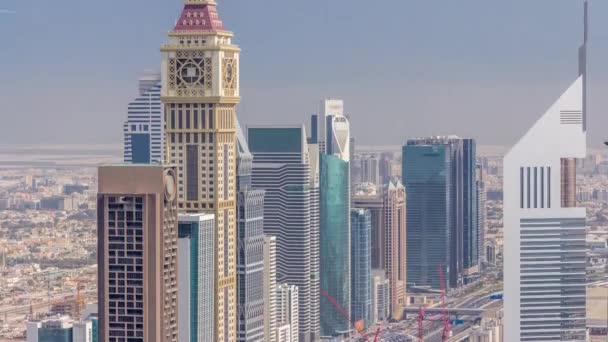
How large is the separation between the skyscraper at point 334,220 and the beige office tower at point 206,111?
2.43 meters

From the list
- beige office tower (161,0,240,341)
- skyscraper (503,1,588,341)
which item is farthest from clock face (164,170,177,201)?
skyscraper (503,1,588,341)

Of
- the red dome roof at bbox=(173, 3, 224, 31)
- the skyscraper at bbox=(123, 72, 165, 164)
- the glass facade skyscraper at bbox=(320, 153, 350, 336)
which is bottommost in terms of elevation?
the glass facade skyscraper at bbox=(320, 153, 350, 336)

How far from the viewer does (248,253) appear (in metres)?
12.9

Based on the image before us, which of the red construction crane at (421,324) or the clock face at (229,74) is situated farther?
the red construction crane at (421,324)

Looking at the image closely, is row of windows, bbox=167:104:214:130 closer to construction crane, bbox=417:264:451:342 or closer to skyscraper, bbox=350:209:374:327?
skyscraper, bbox=350:209:374:327

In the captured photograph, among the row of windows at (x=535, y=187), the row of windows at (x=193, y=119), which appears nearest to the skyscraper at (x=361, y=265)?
the row of windows at (x=535, y=187)

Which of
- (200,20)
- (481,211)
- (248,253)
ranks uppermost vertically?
(200,20)

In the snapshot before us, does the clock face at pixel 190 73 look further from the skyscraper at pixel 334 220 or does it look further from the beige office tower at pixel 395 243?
the beige office tower at pixel 395 243

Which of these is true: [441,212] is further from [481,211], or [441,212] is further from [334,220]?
[481,211]

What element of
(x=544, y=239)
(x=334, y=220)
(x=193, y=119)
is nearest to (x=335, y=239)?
(x=334, y=220)

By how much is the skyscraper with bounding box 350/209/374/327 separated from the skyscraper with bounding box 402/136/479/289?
21.0 inches

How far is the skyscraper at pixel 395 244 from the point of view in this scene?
18031mm

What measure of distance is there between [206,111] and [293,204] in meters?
5.16

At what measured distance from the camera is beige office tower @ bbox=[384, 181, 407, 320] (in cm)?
1803
